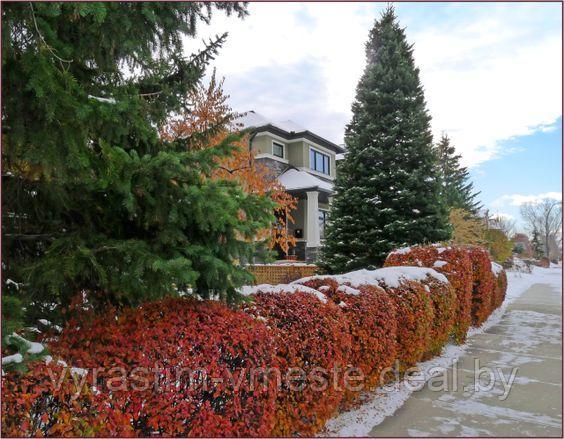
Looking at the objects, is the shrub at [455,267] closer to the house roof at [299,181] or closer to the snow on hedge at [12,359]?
the snow on hedge at [12,359]

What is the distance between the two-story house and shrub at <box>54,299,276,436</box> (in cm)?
1766

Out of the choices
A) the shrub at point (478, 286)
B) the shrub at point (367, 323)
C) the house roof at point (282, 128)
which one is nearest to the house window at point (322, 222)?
the house roof at point (282, 128)

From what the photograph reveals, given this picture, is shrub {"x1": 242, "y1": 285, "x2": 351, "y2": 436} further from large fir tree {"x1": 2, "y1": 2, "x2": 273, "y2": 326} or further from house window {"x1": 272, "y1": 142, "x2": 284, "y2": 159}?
house window {"x1": 272, "y1": 142, "x2": 284, "y2": 159}

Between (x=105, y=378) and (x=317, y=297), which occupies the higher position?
(x=317, y=297)

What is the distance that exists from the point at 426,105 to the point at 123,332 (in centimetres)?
1353

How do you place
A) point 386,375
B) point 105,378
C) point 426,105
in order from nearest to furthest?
point 105,378 → point 386,375 → point 426,105

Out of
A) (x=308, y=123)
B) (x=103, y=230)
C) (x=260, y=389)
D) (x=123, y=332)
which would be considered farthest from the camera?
(x=308, y=123)

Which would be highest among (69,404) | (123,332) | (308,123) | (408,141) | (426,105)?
(308,123)

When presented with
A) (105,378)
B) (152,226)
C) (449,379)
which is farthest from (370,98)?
(105,378)

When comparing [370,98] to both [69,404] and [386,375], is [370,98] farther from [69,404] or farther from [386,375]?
[69,404]

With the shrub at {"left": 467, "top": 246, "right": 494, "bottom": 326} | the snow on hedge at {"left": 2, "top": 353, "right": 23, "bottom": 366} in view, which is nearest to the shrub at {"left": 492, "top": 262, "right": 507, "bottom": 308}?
the shrub at {"left": 467, "top": 246, "right": 494, "bottom": 326}

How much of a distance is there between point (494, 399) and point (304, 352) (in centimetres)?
261

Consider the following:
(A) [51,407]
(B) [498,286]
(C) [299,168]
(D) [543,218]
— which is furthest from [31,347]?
(D) [543,218]

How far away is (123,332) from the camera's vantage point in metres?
2.61
